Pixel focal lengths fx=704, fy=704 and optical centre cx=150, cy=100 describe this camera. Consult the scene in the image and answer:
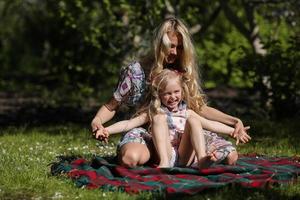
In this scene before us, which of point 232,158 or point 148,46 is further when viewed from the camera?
point 148,46

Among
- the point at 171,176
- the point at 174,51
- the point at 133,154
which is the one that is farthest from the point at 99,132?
the point at 174,51

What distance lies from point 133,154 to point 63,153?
1.78 meters

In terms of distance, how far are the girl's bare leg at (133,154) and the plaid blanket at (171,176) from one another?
0.06 metres

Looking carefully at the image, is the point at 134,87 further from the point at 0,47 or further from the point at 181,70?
the point at 0,47

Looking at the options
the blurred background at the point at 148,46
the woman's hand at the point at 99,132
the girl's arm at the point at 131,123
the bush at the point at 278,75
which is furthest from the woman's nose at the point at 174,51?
the bush at the point at 278,75

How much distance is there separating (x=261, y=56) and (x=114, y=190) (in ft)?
19.1

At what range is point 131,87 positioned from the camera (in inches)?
257

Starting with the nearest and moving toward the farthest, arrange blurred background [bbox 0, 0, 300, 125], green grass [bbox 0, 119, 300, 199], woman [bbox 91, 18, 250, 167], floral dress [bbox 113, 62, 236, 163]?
green grass [bbox 0, 119, 300, 199]
woman [bbox 91, 18, 250, 167]
floral dress [bbox 113, 62, 236, 163]
blurred background [bbox 0, 0, 300, 125]

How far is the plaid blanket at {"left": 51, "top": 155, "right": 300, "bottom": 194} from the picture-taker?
5.48 meters

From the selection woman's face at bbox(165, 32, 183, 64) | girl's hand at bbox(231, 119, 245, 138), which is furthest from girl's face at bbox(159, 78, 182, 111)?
girl's hand at bbox(231, 119, 245, 138)

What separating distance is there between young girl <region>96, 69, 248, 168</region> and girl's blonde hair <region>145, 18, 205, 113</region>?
0.08 metres

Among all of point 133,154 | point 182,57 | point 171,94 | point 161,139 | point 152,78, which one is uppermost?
point 182,57

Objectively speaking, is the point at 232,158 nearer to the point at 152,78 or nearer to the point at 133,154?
the point at 133,154

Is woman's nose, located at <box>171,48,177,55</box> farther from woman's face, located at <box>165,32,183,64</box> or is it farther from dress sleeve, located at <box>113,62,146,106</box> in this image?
dress sleeve, located at <box>113,62,146,106</box>
